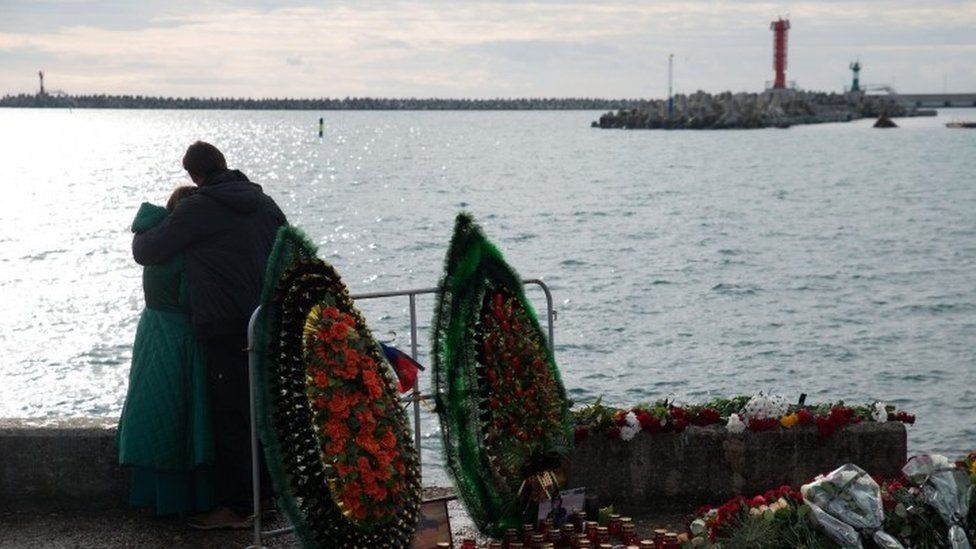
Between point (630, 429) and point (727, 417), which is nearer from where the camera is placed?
point (630, 429)

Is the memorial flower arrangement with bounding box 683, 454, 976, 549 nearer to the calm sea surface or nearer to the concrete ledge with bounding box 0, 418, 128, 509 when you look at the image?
the concrete ledge with bounding box 0, 418, 128, 509

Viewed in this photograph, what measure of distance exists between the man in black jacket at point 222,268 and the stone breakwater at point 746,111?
14840cm

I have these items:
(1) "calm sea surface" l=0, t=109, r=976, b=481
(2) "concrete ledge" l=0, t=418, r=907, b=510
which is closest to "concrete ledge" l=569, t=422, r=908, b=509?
(2) "concrete ledge" l=0, t=418, r=907, b=510

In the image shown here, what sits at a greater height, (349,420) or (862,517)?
(349,420)

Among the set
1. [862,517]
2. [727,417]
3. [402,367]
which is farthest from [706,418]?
[862,517]

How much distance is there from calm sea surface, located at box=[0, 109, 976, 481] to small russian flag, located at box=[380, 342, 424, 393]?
582cm

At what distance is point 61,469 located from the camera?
27.9 ft

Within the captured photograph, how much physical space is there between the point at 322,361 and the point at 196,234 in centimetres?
104

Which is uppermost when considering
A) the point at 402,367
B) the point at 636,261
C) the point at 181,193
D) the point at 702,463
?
the point at 181,193

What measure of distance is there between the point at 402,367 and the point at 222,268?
1053 millimetres

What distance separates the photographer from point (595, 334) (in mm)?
31891

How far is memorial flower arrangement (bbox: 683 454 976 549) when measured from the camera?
6531 millimetres

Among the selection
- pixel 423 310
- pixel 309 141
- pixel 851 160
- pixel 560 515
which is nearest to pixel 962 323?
pixel 423 310

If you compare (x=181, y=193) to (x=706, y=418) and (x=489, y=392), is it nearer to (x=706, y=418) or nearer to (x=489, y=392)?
(x=489, y=392)
